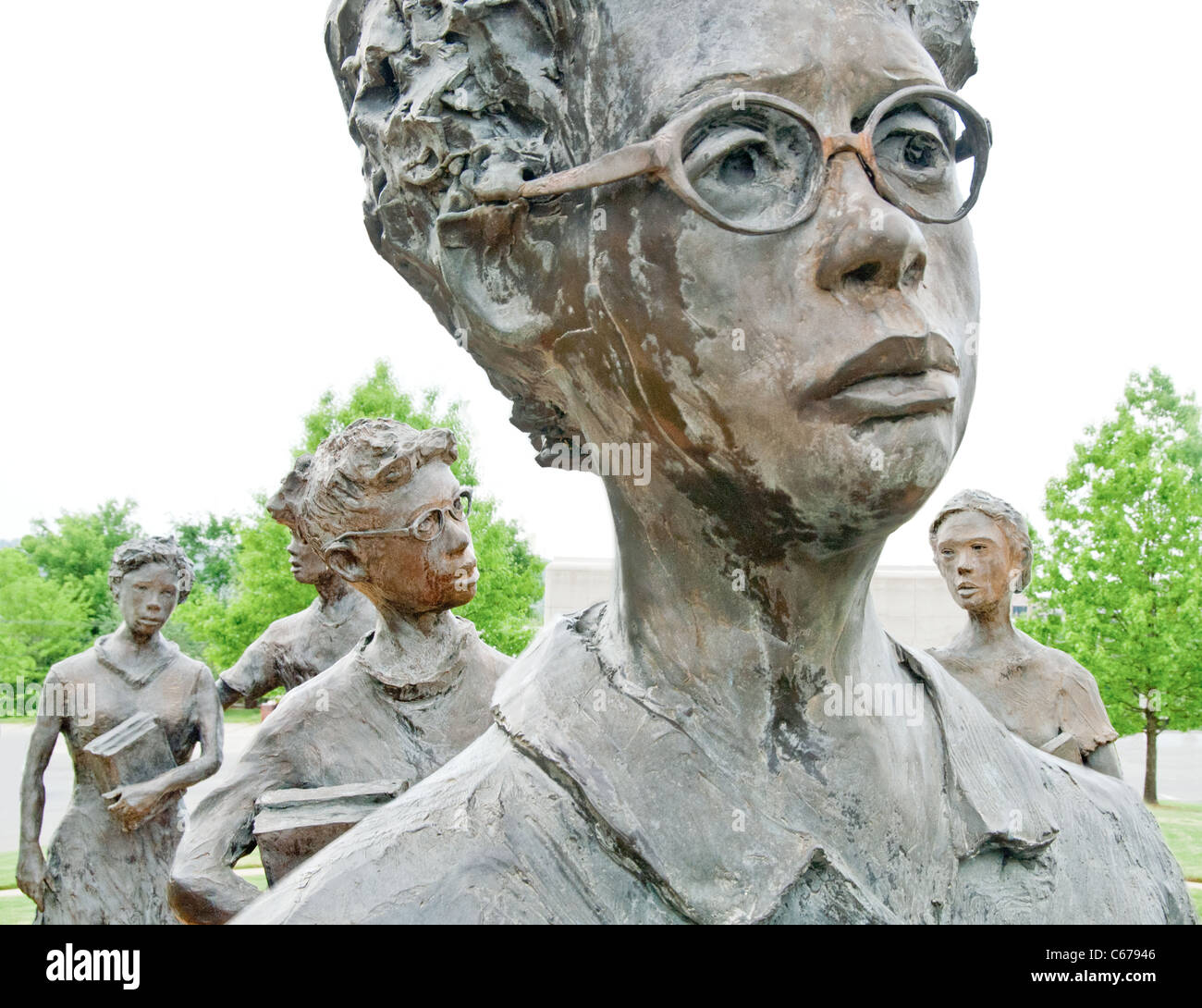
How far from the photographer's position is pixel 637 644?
1961 millimetres

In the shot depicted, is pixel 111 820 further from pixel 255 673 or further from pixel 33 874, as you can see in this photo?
pixel 255 673

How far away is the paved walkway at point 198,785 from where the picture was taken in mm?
16750

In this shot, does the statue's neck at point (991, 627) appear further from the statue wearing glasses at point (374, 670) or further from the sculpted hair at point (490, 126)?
the sculpted hair at point (490, 126)

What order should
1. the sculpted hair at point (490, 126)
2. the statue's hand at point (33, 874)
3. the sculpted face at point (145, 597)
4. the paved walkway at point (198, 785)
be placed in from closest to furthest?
the sculpted hair at point (490, 126) < the statue's hand at point (33, 874) < the sculpted face at point (145, 597) < the paved walkway at point (198, 785)

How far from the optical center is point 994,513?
478cm

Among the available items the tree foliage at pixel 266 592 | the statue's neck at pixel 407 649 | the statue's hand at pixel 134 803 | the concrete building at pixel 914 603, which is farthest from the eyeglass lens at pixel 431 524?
the concrete building at pixel 914 603

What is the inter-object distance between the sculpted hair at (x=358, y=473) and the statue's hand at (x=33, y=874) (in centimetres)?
518

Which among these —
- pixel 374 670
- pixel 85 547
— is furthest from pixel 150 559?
pixel 85 547

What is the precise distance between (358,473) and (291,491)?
180cm

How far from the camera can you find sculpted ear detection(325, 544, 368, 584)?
3289mm

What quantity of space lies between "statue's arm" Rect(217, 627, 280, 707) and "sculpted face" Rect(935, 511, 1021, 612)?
440 cm
